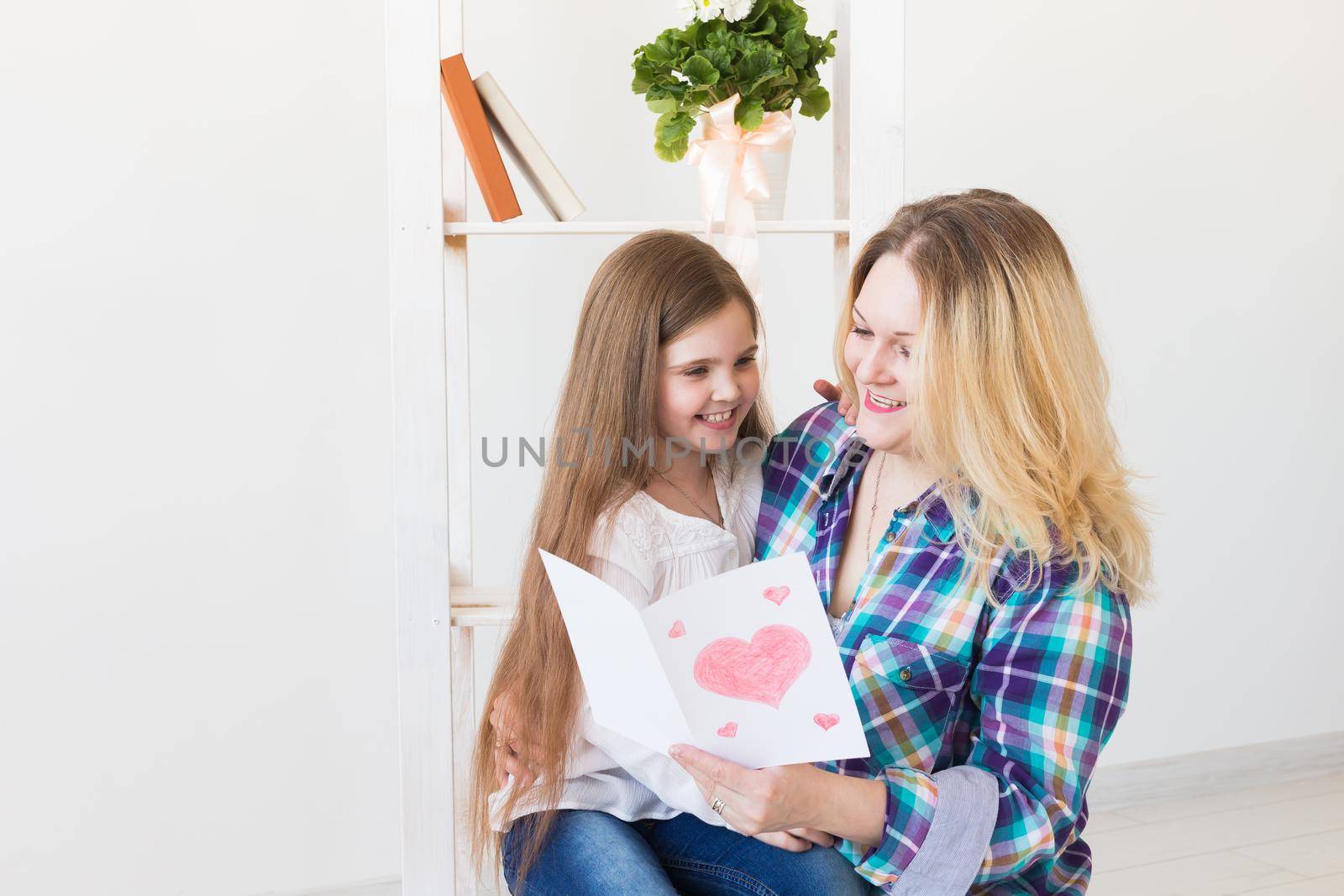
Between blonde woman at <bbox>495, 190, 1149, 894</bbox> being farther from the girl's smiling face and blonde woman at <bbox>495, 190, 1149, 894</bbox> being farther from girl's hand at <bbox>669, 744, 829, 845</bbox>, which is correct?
the girl's smiling face

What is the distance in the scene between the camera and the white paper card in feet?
3.61

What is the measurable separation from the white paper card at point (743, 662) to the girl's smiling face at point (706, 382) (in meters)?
0.44

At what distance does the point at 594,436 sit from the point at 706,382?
0.16 m

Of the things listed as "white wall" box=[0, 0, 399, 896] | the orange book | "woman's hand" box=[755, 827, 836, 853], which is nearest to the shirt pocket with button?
"woman's hand" box=[755, 827, 836, 853]

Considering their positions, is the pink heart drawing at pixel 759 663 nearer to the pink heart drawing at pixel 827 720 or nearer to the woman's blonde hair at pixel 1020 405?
the pink heart drawing at pixel 827 720

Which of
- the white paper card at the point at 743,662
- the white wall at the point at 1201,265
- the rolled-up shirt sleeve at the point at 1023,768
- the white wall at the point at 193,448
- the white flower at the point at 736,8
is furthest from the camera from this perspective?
the white wall at the point at 1201,265

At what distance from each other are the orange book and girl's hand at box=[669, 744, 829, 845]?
90 cm

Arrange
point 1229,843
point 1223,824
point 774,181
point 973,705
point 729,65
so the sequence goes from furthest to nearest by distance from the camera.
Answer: point 1223,824
point 1229,843
point 774,181
point 729,65
point 973,705

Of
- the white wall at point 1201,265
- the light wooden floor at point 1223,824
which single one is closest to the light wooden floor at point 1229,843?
the light wooden floor at point 1223,824

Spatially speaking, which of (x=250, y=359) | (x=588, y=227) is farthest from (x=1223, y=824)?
(x=250, y=359)

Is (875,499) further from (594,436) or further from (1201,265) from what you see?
(1201,265)

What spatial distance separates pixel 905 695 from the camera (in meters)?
1.34

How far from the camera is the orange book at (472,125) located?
1707 mm

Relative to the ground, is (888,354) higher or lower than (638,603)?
higher
